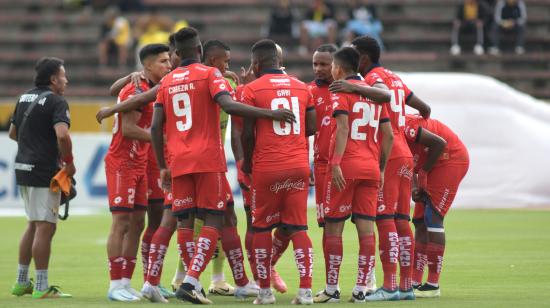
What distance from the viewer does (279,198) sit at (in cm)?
1038

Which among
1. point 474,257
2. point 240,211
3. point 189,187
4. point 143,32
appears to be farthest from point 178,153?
point 143,32

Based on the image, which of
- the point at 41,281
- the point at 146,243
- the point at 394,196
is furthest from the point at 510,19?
the point at 41,281

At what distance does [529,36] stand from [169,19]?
10.2 meters

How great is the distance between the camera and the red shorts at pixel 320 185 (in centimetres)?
1093

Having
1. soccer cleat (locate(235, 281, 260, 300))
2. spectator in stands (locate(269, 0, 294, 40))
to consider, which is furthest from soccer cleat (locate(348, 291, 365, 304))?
spectator in stands (locate(269, 0, 294, 40))

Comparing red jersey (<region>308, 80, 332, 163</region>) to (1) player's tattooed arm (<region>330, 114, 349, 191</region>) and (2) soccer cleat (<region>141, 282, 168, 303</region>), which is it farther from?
(2) soccer cleat (<region>141, 282, 168, 303</region>)

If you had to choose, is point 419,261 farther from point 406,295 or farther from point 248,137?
point 248,137

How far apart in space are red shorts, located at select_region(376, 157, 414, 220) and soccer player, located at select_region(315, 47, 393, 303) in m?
0.28

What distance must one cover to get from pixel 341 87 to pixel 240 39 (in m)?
21.1

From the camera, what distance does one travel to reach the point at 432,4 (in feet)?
105

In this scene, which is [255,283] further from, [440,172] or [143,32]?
[143,32]

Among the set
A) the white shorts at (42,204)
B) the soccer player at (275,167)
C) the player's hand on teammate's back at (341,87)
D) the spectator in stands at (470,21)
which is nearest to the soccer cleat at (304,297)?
the soccer player at (275,167)

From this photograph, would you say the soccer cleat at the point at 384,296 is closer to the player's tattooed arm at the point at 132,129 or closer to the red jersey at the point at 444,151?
the red jersey at the point at 444,151

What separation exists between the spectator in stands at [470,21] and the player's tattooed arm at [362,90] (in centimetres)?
2000
